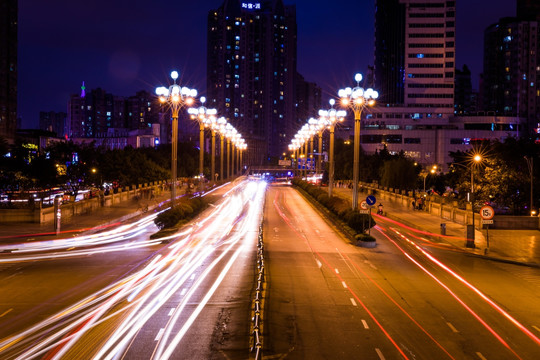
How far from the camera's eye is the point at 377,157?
101 meters

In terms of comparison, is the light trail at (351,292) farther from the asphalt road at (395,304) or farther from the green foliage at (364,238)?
the green foliage at (364,238)

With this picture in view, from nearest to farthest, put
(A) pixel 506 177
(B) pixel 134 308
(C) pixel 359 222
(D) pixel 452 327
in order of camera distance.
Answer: (D) pixel 452 327 < (B) pixel 134 308 < (C) pixel 359 222 < (A) pixel 506 177

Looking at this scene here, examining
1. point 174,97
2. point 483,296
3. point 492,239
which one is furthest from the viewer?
point 174,97

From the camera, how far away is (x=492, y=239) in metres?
34.4

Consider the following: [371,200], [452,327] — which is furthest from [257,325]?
[371,200]

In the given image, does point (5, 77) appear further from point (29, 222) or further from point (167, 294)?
point (167, 294)

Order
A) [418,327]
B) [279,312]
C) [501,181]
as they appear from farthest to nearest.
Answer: [501,181] → [279,312] → [418,327]

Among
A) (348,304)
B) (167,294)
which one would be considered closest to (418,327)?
(348,304)

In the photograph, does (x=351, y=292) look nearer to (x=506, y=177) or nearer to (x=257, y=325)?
(x=257, y=325)

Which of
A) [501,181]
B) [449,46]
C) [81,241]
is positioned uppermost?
[449,46]

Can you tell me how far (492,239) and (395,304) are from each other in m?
20.5

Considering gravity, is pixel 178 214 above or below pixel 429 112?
below

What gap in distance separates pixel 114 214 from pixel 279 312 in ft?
109

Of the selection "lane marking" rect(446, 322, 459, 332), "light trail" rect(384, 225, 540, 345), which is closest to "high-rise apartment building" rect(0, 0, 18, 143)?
"light trail" rect(384, 225, 540, 345)
